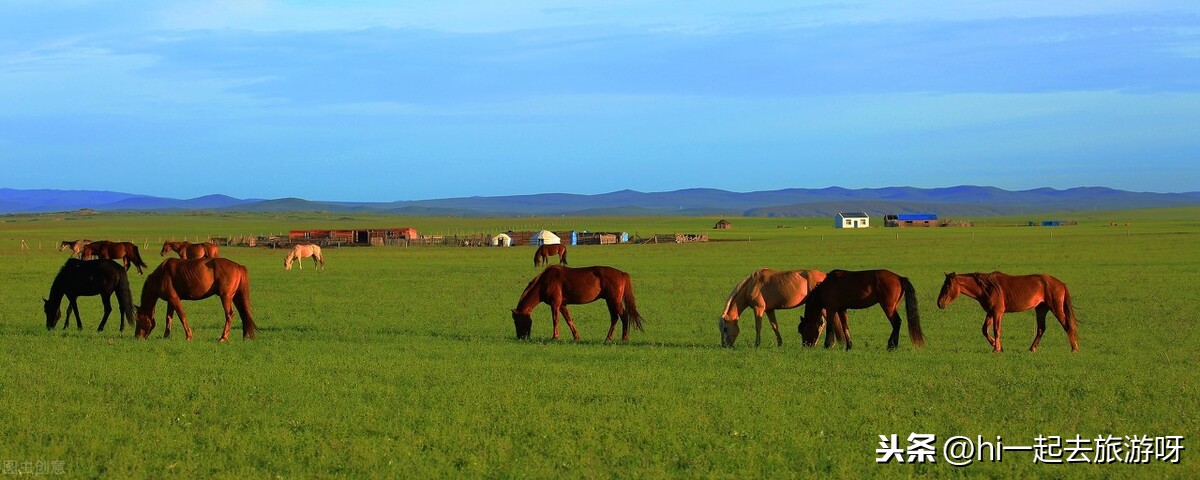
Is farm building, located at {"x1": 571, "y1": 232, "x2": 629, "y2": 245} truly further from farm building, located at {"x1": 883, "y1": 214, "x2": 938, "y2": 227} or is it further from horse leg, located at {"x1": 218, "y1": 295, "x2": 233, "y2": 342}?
horse leg, located at {"x1": 218, "y1": 295, "x2": 233, "y2": 342}

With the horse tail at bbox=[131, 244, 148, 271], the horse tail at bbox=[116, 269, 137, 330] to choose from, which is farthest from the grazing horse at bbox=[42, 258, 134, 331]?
the horse tail at bbox=[131, 244, 148, 271]

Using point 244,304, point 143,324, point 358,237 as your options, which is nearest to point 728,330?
point 244,304

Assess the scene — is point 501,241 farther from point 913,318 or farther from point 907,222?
point 907,222

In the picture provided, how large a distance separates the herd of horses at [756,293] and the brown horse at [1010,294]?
0.05ft

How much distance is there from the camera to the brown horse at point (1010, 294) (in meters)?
15.3

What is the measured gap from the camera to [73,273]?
18.0m

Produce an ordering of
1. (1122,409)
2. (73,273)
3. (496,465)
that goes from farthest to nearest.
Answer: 1. (73,273)
2. (1122,409)
3. (496,465)

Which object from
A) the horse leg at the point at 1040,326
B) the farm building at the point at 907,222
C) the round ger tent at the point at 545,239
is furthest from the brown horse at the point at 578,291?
the farm building at the point at 907,222

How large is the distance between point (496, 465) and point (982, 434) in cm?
429

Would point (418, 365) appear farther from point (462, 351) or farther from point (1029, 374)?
point (1029, 374)

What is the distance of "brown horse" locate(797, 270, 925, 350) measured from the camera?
50.1 feet

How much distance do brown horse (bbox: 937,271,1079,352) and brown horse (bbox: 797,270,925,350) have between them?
569 millimetres

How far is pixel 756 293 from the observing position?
16438 mm

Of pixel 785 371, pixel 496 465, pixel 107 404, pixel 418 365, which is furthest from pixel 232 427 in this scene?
pixel 785 371
